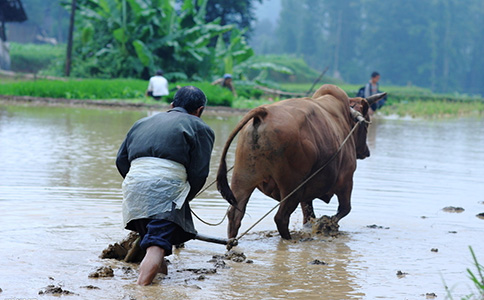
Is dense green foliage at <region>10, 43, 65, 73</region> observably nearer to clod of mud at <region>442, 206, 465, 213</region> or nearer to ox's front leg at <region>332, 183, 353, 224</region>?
clod of mud at <region>442, 206, 465, 213</region>

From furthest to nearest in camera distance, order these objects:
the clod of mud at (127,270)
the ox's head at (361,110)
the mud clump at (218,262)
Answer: the ox's head at (361,110) → the mud clump at (218,262) → the clod of mud at (127,270)

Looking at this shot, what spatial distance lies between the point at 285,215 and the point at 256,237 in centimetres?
45

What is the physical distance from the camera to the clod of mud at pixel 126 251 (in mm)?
5492

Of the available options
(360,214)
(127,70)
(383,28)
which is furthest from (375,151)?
(383,28)

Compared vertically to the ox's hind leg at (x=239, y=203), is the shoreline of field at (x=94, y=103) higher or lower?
lower

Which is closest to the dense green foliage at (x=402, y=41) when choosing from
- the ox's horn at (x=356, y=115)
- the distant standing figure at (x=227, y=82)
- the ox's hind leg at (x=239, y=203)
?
the distant standing figure at (x=227, y=82)

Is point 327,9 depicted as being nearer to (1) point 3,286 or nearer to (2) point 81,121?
(2) point 81,121

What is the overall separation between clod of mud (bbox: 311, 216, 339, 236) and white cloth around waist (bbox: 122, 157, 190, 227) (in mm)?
2206

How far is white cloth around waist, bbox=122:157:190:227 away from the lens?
5062mm

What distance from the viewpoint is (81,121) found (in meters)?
17.1

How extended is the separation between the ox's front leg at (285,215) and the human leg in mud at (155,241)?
1.36m

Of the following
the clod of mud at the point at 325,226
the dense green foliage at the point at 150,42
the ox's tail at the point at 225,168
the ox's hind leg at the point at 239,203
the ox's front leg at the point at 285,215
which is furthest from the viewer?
the dense green foliage at the point at 150,42

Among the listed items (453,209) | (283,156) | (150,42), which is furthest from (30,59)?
(283,156)

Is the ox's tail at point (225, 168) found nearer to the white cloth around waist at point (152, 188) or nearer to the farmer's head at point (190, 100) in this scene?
the farmer's head at point (190, 100)
